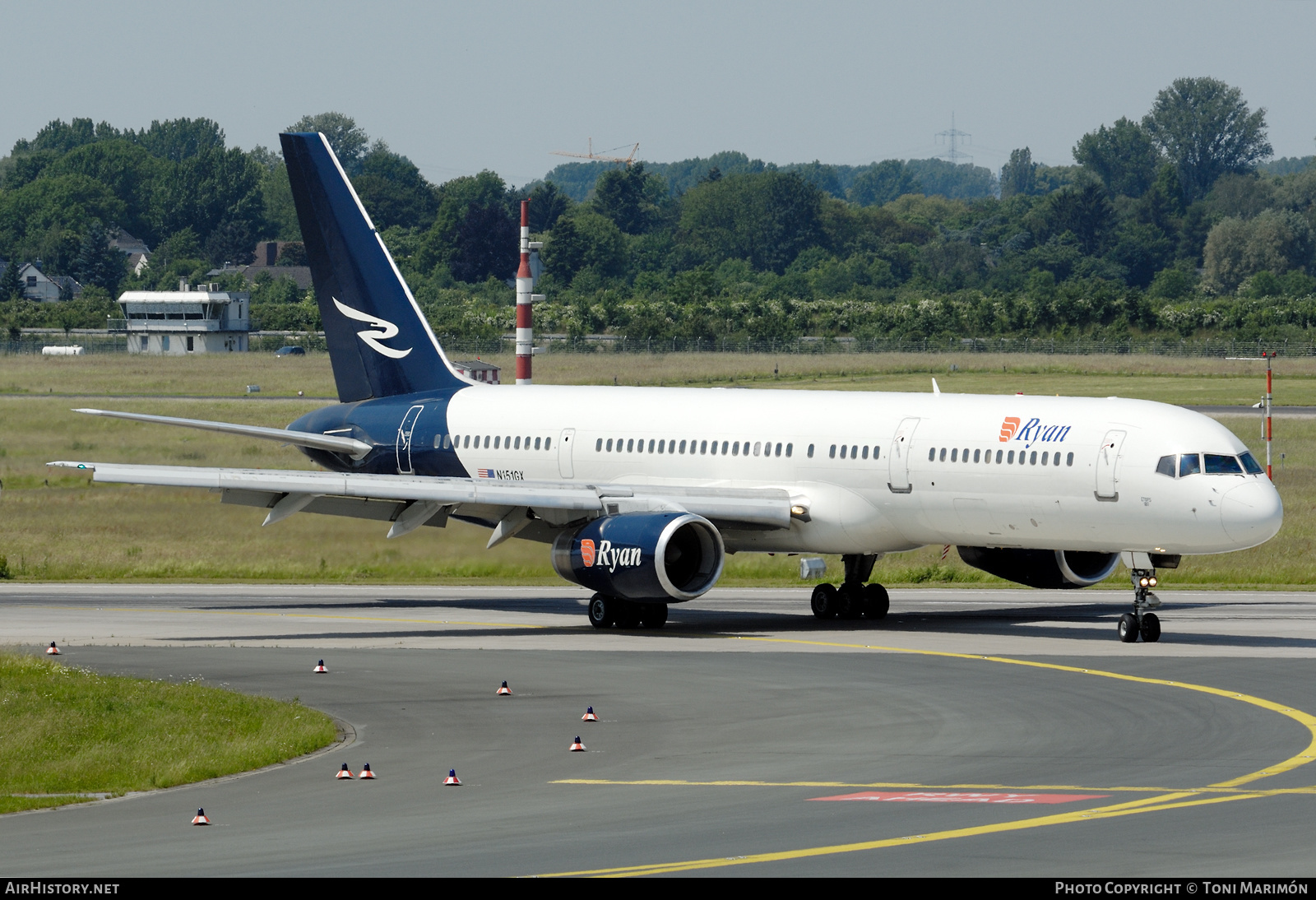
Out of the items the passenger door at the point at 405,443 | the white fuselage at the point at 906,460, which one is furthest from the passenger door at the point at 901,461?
the passenger door at the point at 405,443

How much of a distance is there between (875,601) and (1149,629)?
24.0 ft

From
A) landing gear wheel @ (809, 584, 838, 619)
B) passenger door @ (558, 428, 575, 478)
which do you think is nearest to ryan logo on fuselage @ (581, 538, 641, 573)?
passenger door @ (558, 428, 575, 478)

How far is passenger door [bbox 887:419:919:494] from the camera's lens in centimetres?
3962

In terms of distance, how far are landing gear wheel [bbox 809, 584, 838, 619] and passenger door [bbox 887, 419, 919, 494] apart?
3898mm

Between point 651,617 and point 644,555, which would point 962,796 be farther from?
point 651,617

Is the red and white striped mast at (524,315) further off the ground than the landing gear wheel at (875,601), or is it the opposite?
the red and white striped mast at (524,315)

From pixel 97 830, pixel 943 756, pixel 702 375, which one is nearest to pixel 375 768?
pixel 97 830

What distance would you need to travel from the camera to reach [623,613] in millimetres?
40969

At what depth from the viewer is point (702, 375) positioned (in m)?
125

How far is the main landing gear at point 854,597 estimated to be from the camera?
42.8 meters

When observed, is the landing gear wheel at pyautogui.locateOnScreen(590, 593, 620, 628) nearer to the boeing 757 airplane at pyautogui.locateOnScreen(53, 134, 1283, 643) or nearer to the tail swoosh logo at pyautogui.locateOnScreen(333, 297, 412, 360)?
the boeing 757 airplane at pyautogui.locateOnScreen(53, 134, 1283, 643)

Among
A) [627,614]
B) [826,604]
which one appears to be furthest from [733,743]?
[826,604]

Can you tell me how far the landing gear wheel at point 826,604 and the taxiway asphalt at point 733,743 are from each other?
90 centimetres

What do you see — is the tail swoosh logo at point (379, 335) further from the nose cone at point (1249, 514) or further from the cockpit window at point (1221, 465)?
the nose cone at point (1249, 514)
